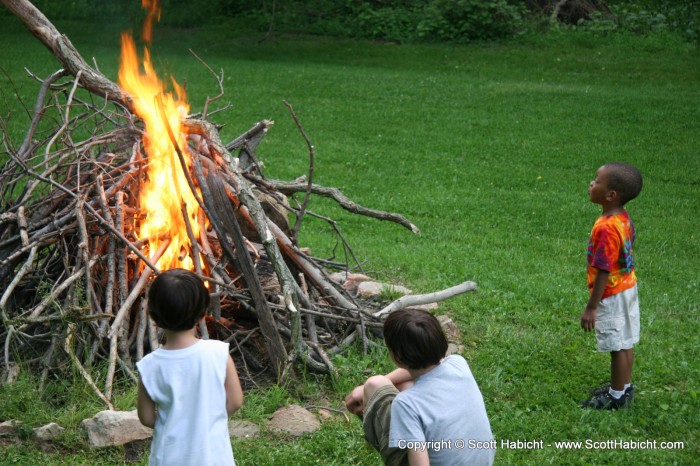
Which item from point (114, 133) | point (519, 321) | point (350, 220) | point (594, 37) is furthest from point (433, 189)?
point (594, 37)

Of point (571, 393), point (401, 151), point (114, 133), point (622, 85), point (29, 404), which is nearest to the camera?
point (29, 404)

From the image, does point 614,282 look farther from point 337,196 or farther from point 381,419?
A: point 381,419

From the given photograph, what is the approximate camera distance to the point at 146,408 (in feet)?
10.2

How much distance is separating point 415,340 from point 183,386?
81 cm

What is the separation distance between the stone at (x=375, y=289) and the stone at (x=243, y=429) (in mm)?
2021

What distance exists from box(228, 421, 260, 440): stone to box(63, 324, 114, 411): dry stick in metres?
0.60

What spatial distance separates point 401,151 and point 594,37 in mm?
8244

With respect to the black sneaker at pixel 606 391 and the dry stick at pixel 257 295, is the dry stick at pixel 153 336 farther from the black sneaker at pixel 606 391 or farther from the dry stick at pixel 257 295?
the black sneaker at pixel 606 391

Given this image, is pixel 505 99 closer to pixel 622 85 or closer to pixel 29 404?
pixel 622 85

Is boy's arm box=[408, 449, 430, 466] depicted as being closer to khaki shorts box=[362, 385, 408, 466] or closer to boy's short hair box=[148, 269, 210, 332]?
khaki shorts box=[362, 385, 408, 466]

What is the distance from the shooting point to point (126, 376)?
4.77 metres

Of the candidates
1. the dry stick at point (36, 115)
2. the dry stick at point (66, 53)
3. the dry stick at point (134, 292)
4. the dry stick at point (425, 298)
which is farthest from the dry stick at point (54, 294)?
the dry stick at point (425, 298)

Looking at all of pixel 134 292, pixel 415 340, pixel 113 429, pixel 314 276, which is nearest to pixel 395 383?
pixel 415 340

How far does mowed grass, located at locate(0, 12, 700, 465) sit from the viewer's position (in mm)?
4762
